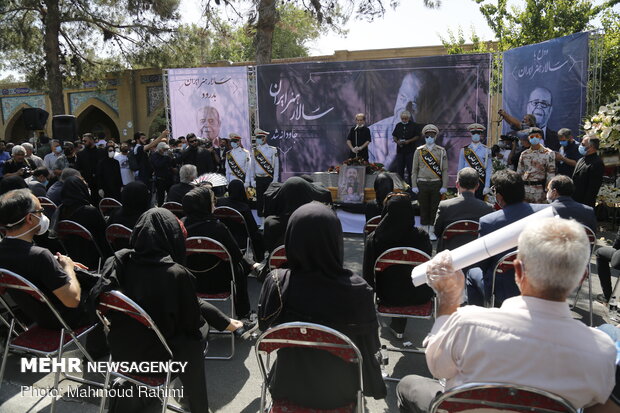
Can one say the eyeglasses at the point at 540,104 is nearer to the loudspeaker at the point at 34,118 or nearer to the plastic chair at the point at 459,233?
the plastic chair at the point at 459,233

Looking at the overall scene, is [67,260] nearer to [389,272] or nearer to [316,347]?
[316,347]

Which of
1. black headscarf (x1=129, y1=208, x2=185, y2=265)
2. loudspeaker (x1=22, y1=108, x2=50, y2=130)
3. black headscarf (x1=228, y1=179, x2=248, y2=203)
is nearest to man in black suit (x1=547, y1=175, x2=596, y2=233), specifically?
black headscarf (x1=228, y1=179, x2=248, y2=203)

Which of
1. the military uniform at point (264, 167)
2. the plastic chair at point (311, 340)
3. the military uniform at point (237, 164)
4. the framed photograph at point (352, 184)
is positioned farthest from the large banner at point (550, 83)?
the plastic chair at point (311, 340)

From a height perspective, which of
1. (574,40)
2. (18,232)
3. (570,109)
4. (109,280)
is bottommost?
(109,280)

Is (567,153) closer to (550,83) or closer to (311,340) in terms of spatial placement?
(550,83)

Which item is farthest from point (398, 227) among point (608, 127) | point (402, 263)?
point (608, 127)

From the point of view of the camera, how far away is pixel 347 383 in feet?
6.73

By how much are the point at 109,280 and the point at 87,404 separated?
111cm

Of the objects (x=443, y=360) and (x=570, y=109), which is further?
(x=570, y=109)

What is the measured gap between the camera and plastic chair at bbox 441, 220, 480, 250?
3.99 m

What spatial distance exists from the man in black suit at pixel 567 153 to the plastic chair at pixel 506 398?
650 cm

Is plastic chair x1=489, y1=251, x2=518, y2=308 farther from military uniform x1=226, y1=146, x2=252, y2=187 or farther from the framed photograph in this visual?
military uniform x1=226, y1=146, x2=252, y2=187

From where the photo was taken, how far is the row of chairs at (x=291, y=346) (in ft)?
4.70

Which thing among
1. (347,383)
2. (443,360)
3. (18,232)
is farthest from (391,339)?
(18,232)
